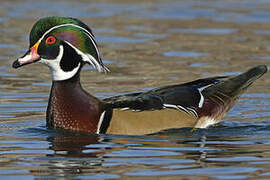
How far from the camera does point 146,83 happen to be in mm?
11391

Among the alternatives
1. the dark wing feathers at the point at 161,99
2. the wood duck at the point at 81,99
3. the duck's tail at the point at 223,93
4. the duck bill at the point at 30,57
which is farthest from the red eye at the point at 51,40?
the duck's tail at the point at 223,93

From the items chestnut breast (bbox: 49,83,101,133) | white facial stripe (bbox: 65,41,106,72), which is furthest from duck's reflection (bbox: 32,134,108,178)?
white facial stripe (bbox: 65,41,106,72)

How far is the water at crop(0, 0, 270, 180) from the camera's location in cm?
671

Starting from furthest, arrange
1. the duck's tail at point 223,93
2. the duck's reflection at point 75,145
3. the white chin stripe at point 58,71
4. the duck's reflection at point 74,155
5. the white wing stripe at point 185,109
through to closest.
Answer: the duck's tail at point 223,93 < the white wing stripe at point 185,109 < the white chin stripe at point 58,71 < the duck's reflection at point 75,145 < the duck's reflection at point 74,155

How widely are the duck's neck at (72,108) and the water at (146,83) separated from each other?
0.11 m

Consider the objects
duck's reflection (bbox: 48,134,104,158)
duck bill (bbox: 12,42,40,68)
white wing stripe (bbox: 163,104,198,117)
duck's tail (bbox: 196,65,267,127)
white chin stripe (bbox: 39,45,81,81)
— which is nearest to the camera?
duck's reflection (bbox: 48,134,104,158)

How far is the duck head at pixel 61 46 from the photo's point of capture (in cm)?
794

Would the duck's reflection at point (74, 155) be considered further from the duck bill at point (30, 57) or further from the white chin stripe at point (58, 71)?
the duck bill at point (30, 57)

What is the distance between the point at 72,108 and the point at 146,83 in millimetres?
3517

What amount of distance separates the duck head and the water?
0.73 meters

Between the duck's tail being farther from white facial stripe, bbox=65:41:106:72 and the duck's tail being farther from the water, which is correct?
white facial stripe, bbox=65:41:106:72

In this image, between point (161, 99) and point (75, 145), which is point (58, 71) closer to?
point (75, 145)

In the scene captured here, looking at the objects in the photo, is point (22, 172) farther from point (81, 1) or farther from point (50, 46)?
point (81, 1)

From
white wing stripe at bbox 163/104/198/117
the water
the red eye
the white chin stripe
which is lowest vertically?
the water
